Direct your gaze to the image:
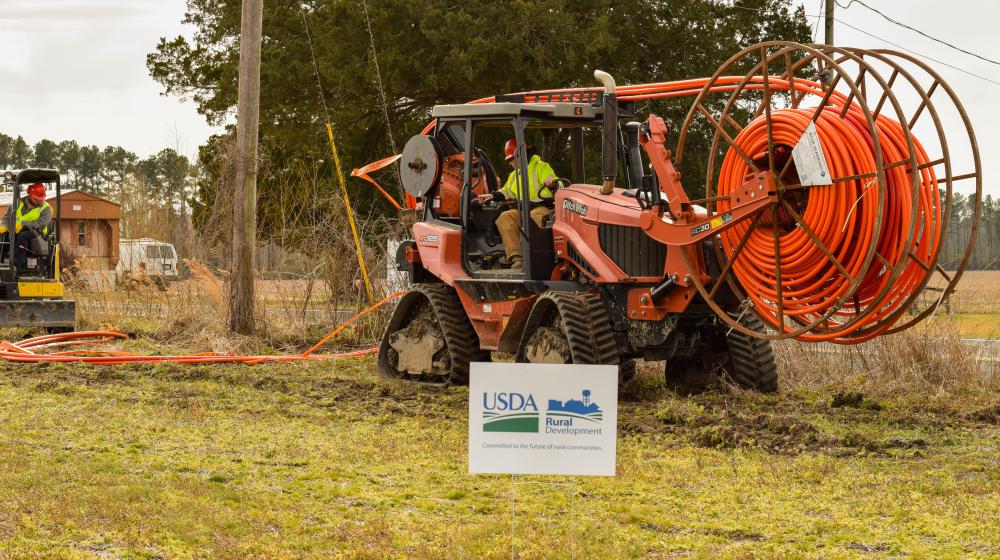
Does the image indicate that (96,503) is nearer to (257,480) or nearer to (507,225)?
(257,480)

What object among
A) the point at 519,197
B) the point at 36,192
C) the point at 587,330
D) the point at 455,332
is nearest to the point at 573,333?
the point at 587,330

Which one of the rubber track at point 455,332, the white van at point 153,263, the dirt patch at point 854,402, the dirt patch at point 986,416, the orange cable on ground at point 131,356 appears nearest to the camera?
the dirt patch at point 986,416

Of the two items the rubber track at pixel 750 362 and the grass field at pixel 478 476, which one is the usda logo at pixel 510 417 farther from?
the rubber track at pixel 750 362

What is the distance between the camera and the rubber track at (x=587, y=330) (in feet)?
35.9

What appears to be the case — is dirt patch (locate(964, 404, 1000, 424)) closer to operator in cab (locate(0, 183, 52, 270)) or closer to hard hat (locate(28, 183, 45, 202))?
operator in cab (locate(0, 183, 52, 270))

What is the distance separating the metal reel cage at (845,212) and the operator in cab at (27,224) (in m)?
12.7

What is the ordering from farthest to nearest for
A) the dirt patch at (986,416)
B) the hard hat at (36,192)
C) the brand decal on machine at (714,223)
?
the hard hat at (36,192), the dirt patch at (986,416), the brand decal on machine at (714,223)

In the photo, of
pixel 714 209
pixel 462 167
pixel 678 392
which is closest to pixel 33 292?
pixel 462 167

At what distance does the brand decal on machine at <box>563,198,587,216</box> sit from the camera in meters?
11.7

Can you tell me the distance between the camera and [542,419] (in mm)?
6102

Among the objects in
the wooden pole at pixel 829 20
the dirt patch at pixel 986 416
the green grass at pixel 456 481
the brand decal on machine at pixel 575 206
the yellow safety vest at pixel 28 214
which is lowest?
the green grass at pixel 456 481

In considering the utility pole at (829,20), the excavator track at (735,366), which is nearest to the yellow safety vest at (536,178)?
Result: the excavator track at (735,366)

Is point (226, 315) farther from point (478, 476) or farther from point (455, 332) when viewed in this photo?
point (478, 476)

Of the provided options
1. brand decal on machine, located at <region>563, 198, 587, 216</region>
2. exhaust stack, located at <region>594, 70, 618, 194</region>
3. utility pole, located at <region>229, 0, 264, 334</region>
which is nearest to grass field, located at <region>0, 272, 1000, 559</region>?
brand decal on machine, located at <region>563, 198, 587, 216</region>
